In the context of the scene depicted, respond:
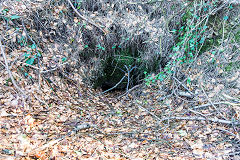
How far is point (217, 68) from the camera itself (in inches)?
156

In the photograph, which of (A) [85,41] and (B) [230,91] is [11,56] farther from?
(B) [230,91]

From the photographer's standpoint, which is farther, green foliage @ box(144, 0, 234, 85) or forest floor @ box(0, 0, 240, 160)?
green foliage @ box(144, 0, 234, 85)

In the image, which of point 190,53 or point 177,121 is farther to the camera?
point 190,53

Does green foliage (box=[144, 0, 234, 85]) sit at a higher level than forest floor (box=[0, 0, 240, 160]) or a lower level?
higher

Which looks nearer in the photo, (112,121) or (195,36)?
(112,121)

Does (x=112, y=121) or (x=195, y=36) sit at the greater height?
(x=195, y=36)

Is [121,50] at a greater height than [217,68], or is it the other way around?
[121,50]

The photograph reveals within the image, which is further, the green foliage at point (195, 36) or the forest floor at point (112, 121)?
the green foliage at point (195, 36)

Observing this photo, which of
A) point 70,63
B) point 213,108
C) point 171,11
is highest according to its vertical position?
point 171,11

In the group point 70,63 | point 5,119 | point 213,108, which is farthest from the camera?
point 70,63

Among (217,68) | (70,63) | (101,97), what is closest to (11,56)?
(70,63)

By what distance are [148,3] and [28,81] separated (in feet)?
10.9

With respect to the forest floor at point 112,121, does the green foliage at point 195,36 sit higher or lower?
higher

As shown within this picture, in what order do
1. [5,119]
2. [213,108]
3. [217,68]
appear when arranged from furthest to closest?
[217,68] → [213,108] → [5,119]
